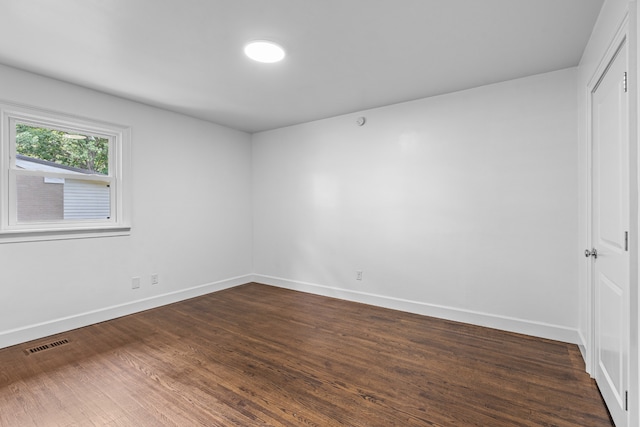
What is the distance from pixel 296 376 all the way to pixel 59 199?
297cm

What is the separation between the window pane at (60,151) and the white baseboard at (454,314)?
295 centimetres

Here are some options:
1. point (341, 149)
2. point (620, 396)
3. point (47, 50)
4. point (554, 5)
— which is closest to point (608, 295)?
point (620, 396)

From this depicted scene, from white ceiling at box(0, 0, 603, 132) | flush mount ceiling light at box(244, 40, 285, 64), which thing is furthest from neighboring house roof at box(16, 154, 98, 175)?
flush mount ceiling light at box(244, 40, 285, 64)

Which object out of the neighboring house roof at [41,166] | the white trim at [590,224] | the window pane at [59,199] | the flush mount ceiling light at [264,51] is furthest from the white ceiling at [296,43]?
the window pane at [59,199]

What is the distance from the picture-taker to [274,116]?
440cm

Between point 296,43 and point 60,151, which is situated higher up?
point 296,43

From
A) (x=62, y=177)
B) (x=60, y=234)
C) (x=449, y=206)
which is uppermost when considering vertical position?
(x=62, y=177)

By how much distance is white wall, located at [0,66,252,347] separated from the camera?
2957mm

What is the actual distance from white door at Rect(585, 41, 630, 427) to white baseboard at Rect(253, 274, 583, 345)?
0.80 meters

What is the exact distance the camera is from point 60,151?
129 inches

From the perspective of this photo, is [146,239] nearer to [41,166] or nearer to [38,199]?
[38,199]

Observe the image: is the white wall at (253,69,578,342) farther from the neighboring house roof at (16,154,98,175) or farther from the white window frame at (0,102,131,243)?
the neighboring house roof at (16,154,98,175)

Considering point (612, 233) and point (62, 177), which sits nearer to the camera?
point (612, 233)

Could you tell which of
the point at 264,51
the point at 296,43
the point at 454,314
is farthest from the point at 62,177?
the point at 454,314
